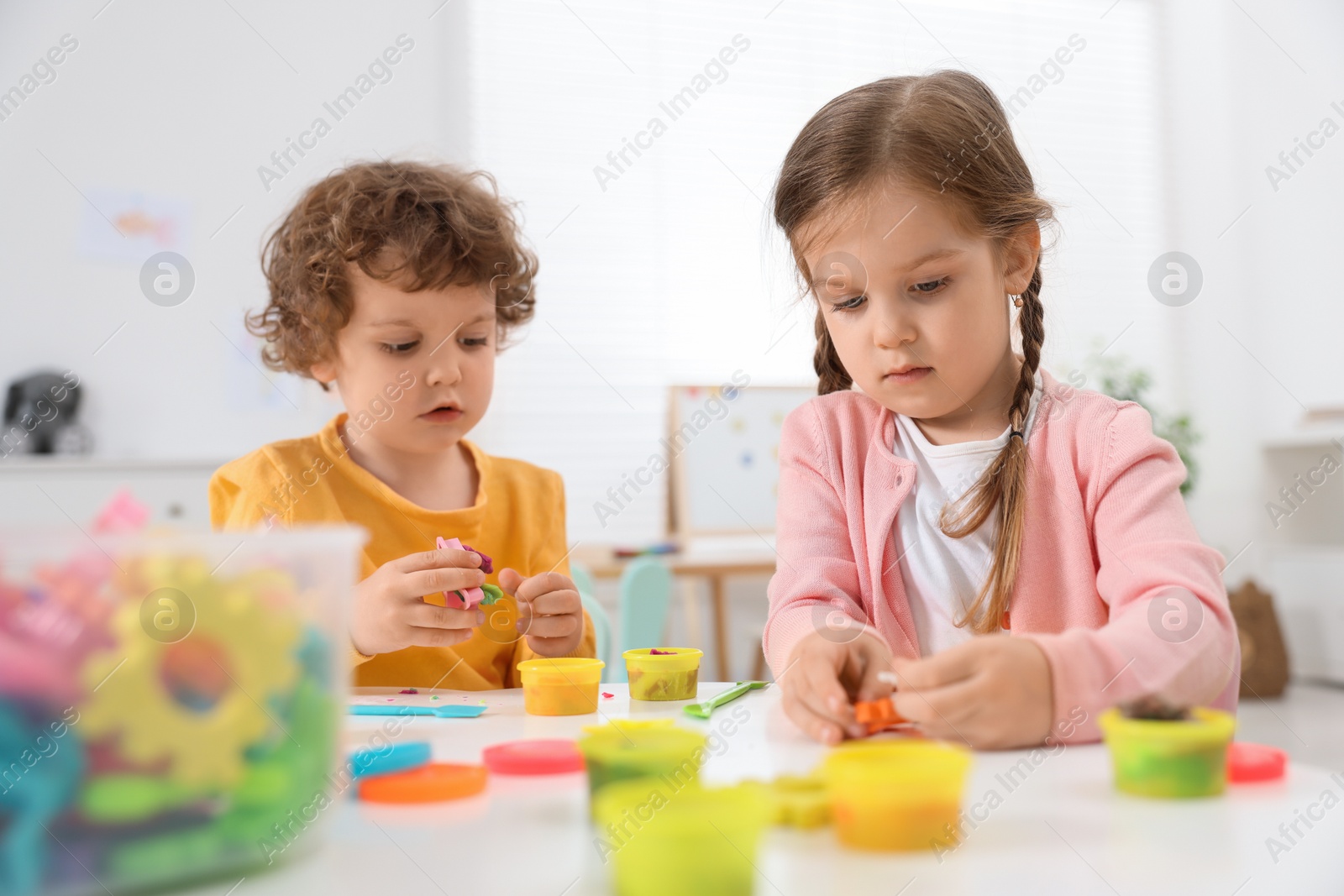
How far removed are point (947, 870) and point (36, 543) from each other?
1.18 ft

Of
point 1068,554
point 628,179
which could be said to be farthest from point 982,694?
point 628,179

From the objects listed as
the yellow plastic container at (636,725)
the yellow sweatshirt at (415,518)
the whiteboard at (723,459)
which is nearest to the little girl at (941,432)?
the yellow plastic container at (636,725)

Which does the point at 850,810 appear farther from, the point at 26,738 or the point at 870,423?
the point at 870,423

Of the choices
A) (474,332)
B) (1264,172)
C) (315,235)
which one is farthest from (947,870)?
(1264,172)

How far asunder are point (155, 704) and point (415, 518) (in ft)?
2.78

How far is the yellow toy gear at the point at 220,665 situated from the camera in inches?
13.7

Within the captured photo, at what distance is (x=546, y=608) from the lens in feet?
3.15

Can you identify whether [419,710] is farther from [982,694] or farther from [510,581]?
[982,694]

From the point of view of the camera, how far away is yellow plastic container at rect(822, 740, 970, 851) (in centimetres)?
41

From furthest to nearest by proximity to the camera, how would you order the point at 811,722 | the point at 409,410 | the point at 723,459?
the point at 723,459, the point at 409,410, the point at 811,722

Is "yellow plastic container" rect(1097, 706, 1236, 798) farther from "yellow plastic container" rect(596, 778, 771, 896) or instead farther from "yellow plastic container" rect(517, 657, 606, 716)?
"yellow plastic container" rect(517, 657, 606, 716)

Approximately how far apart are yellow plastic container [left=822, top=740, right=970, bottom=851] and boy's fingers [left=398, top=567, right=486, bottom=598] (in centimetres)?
48

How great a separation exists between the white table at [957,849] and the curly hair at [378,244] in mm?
803

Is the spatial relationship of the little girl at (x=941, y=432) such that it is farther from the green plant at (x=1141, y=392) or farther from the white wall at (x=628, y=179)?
the green plant at (x=1141, y=392)
